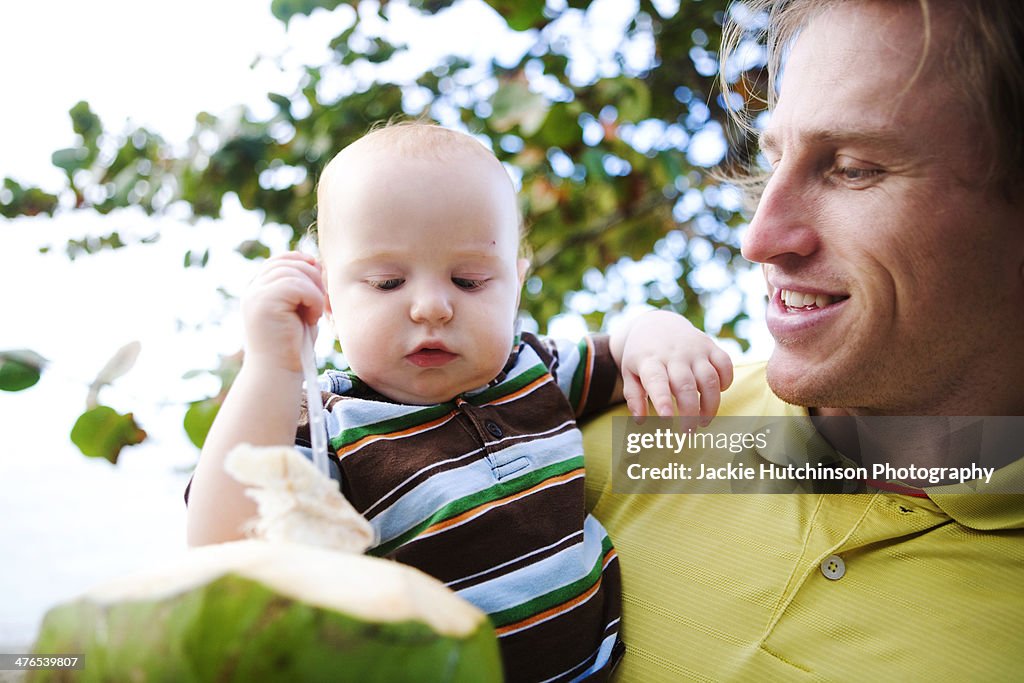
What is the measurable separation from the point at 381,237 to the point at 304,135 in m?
1.14

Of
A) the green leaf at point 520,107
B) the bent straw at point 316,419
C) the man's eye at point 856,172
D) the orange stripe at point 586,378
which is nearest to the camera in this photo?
the bent straw at point 316,419

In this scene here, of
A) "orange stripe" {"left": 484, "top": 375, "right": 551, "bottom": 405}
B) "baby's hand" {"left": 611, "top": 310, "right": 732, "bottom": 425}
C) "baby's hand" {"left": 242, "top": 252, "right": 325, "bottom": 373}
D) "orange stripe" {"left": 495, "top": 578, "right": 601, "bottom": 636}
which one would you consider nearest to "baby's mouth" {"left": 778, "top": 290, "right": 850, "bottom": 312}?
"baby's hand" {"left": 611, "top": 310, "right": 732, "bottom": 425}

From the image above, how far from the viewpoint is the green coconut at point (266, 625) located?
515 millimetres

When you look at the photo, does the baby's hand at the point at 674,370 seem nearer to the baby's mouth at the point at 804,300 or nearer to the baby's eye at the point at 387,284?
the baby's mouth at the point at 804,300

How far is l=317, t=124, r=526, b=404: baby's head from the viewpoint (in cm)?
105

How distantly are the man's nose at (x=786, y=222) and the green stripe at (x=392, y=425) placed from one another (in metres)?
0.48

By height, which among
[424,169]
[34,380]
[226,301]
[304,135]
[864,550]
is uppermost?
[304,135]

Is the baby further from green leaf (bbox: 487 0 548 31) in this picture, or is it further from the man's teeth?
green leaf (bbox: 487 0 548 31)

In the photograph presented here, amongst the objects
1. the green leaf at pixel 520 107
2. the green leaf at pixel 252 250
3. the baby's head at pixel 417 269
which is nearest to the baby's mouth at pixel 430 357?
the baby's head at pixel 417 269

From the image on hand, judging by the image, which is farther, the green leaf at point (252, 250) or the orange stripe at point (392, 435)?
the green leaf at point (252, 250)

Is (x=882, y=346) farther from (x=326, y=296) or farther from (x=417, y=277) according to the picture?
(x=326, y=296)

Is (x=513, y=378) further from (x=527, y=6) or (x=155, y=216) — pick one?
(x=155, y=216)

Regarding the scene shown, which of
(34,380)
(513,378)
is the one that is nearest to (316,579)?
(513,378)

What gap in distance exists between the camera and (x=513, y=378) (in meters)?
1.21
